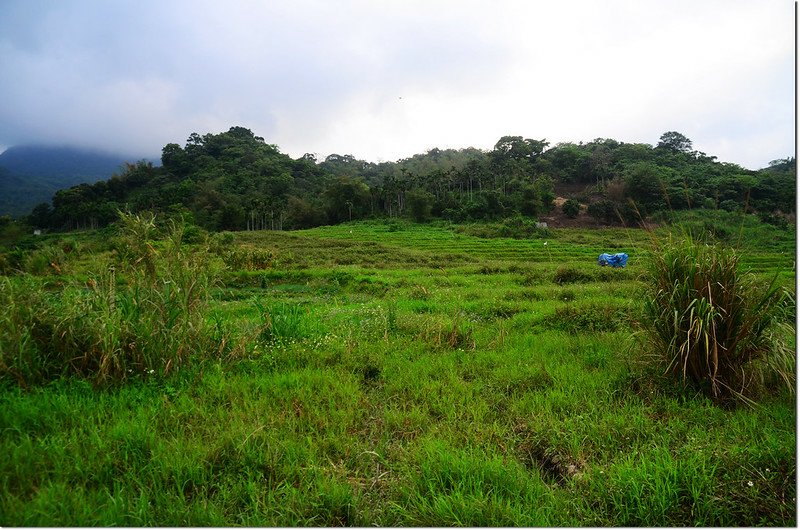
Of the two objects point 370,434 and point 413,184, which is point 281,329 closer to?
point 370,434

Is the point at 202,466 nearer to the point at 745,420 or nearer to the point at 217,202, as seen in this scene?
the point at 745,420

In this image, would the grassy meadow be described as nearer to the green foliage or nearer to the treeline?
the green foliage

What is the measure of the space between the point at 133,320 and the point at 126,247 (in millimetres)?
1162

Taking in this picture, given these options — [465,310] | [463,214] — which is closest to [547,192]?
[463,214]

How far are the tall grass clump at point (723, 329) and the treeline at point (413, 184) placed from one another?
4195 cm

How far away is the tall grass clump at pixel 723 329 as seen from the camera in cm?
338

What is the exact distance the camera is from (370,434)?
10.1 ft

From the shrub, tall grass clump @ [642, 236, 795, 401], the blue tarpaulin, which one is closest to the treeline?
the shrub

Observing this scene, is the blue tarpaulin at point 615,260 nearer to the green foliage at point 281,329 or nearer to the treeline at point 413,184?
the green foliage at point 281,329

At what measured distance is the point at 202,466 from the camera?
2459 mm

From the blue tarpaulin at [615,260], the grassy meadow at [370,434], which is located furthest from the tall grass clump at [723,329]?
the blue tarpaulin at [615,260]

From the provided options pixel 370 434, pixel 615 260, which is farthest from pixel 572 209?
pixel 370 434

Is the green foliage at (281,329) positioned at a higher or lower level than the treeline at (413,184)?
lower

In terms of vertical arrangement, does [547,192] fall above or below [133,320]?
above
